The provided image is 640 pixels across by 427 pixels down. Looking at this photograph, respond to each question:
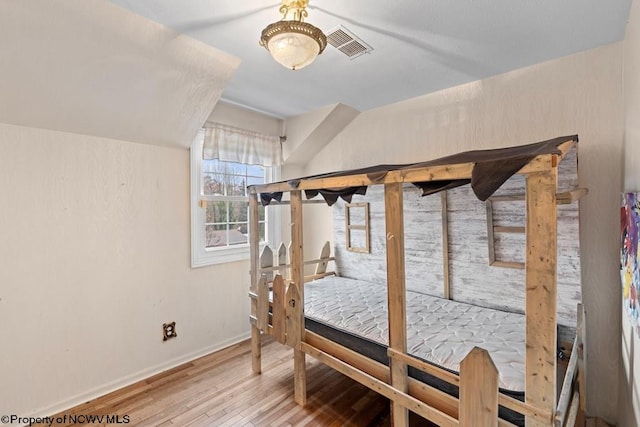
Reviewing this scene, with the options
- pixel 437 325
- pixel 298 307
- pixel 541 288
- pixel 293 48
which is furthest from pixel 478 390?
pixel 293 48

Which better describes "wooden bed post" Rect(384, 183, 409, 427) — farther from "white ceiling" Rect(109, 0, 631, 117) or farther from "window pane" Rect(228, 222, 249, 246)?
"window pane" Rect(228, 222, 249, 246)

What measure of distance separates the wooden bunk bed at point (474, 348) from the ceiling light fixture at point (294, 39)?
692mm

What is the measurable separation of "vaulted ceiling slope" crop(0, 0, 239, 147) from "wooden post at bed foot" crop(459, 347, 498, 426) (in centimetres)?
239

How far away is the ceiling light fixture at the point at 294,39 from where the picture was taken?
1.27 meters

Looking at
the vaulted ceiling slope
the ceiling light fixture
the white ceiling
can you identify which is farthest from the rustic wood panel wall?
the vaulted ceiling slope

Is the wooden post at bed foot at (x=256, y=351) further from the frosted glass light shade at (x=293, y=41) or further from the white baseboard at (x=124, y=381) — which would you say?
the frosted glass light shade at (x=293, y=41)

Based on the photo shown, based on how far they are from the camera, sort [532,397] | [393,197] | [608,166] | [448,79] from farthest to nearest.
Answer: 1. [448,79]
2. [608,166]
3. [393,197]
4. [532,397]

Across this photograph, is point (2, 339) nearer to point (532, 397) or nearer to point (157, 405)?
point (157, 405)

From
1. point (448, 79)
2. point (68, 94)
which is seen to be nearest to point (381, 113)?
point (448, 79)

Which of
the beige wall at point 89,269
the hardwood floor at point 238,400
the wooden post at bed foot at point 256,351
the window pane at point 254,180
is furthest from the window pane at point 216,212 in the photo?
the hardwood floor at point 238,400

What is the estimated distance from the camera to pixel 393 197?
1550 mm

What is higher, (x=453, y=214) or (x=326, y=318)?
(x=453, y=214)

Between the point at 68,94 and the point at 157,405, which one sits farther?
the point at 157,405

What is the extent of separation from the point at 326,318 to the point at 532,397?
1282mm
